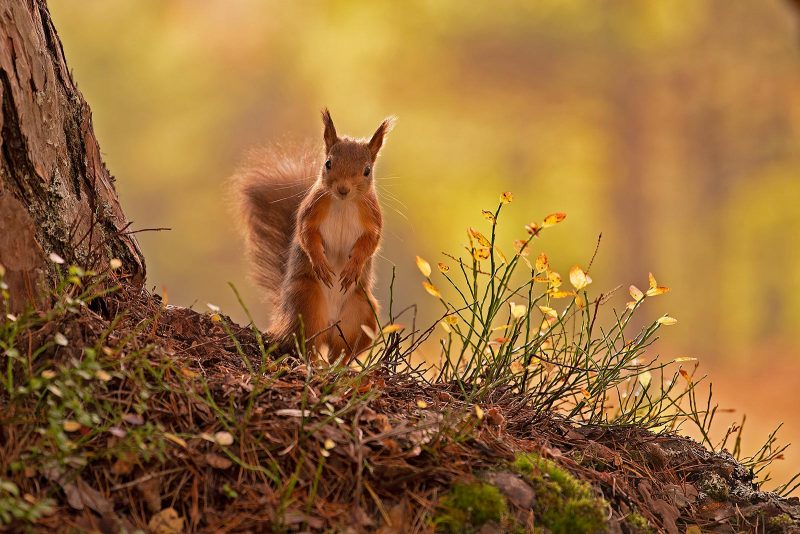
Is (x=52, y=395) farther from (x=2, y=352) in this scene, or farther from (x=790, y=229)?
(x=790, y=229)

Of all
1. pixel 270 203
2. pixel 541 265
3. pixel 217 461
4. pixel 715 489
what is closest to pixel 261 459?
pixel 217 461

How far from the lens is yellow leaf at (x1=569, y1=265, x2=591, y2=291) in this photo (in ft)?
7.43

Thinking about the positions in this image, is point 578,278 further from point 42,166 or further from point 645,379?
point 42,166

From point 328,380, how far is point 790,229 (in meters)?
9.44

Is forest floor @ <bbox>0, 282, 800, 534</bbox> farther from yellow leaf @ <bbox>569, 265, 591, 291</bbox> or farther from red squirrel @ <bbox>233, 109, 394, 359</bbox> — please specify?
red squirrel @ <bbox>233, 109, 394, 359</bbox>

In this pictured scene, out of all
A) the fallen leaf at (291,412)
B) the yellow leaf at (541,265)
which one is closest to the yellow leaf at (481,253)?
the yellow leaf at (541,265)

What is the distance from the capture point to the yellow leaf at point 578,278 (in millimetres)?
2266

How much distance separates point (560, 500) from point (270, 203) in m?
1.98

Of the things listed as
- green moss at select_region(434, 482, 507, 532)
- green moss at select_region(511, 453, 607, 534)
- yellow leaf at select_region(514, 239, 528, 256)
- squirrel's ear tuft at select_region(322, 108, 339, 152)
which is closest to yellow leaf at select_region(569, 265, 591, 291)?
yellow leaf at select_region(514, 239, 528, 256)

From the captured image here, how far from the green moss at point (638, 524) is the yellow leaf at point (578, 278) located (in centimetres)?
58

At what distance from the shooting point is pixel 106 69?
10.4 metres

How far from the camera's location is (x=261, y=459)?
178 centimetres

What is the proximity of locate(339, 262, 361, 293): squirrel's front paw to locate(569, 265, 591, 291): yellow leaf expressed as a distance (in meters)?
0.95

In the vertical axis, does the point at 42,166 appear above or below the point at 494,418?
above
